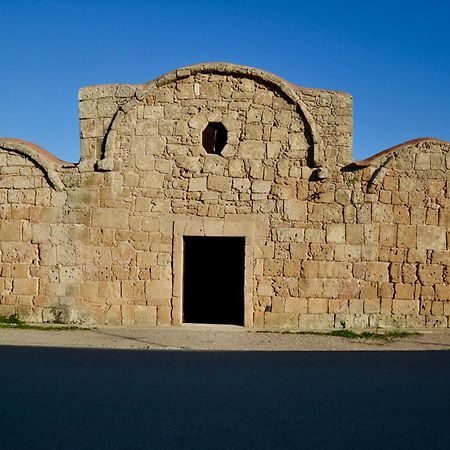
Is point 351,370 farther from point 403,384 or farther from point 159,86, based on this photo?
point 159,86

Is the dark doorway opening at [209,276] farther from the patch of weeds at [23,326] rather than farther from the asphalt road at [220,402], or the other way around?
the asphalt road at [220,402]

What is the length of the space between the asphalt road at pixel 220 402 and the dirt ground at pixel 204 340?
1015mm

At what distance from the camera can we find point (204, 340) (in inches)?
308

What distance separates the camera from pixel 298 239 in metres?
9.34

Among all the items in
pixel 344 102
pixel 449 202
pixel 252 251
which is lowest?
pixel 252 251

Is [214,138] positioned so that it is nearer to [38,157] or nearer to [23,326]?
[38,157]

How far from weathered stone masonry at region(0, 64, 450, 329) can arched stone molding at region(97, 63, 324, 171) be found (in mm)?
21

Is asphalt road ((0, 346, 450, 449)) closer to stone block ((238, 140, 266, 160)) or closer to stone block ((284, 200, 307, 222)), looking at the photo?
stone block ((284, 200, 307, 222))

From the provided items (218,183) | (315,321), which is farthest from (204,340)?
(218,183)

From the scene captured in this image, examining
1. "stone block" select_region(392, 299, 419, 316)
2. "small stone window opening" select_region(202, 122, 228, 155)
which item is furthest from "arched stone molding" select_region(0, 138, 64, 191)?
"stone block" select_region(392, 299, 419, 316)

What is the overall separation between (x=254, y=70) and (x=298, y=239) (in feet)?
10.5

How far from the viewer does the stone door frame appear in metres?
9.24

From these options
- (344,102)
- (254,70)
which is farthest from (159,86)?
(344,102)

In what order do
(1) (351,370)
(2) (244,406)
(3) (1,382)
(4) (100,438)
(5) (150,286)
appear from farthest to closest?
(5) (150,286), (1) (351,370), (3) (1,382), (2) (244,406), (4) (100,438)
